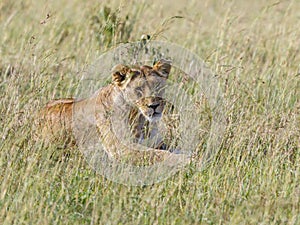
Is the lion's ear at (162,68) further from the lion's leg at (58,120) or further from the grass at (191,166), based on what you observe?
the lion's leg at (58,120)

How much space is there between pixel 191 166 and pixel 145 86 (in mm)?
683

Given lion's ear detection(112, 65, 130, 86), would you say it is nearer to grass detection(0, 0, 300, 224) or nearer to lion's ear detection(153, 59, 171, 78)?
lion's ear detection(153, 59, 171, 78)

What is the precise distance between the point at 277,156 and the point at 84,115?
1551 millimetres

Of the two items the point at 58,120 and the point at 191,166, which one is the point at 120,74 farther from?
the point at 191,166

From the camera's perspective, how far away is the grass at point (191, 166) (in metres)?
4.16

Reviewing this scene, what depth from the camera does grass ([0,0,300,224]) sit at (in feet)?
13.7

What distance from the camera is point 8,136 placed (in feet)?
16.4

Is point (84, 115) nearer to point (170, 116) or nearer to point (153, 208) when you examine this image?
point (170, 116)

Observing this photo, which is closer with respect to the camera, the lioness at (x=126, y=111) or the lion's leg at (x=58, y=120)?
the lioness at (x=126, y=111)

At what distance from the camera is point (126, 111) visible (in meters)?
5.43

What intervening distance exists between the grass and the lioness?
23 cm

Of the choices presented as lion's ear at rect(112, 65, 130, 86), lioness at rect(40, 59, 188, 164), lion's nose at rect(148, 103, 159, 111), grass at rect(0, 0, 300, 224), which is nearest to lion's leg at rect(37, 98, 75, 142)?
lioness at rect(40, 59, 188, 164)

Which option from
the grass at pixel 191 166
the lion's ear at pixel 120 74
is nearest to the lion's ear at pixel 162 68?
the lion's ear at pixel 120 74

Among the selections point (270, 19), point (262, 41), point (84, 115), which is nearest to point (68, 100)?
point (84, 115)
